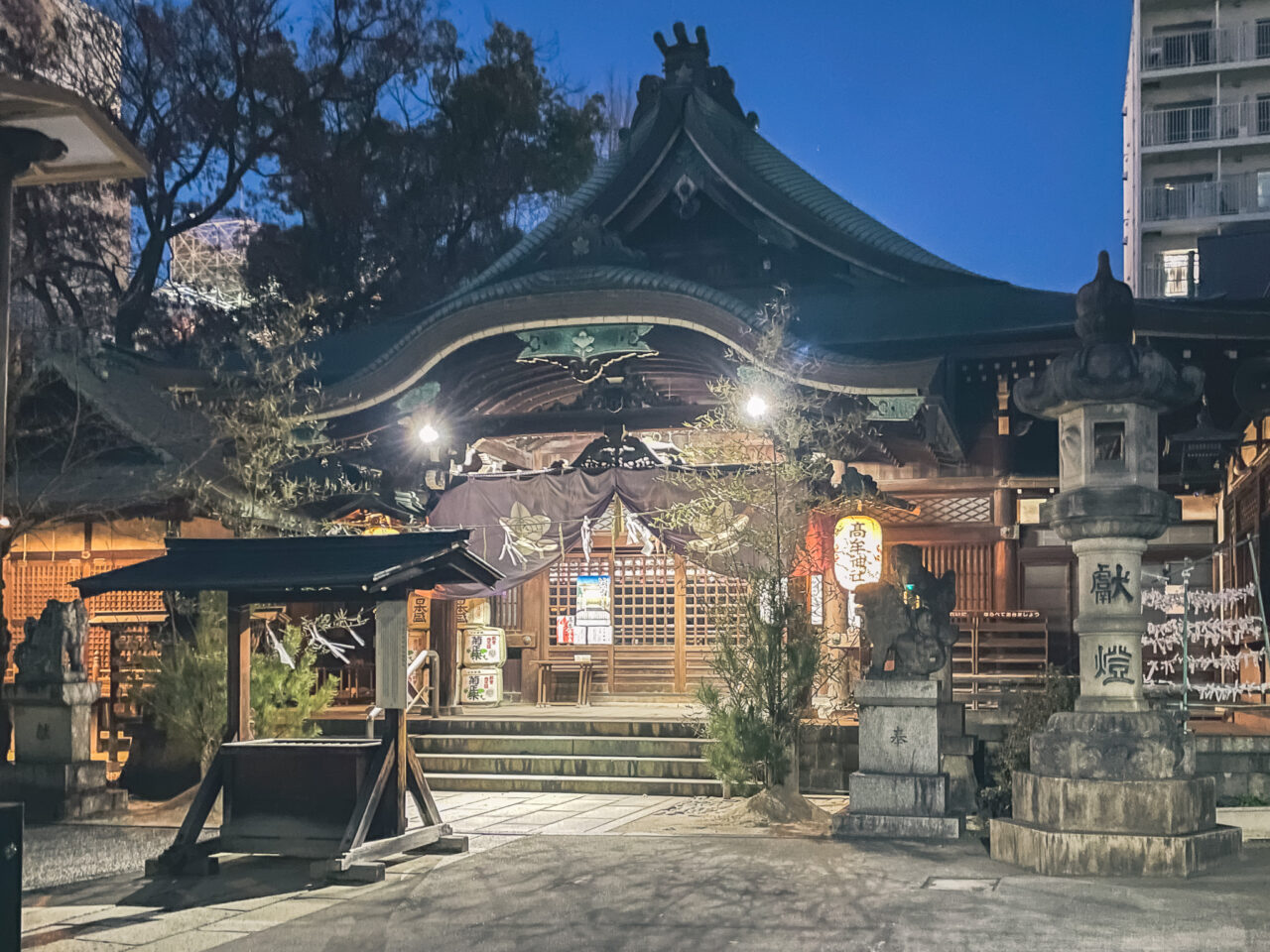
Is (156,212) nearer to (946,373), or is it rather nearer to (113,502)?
(113,502)

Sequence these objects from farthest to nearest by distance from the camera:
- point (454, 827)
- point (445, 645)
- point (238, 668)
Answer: point (445, 645)
point (454, 827)
point (238, 668)

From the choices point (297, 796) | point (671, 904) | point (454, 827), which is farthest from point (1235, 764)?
point (297, 796)

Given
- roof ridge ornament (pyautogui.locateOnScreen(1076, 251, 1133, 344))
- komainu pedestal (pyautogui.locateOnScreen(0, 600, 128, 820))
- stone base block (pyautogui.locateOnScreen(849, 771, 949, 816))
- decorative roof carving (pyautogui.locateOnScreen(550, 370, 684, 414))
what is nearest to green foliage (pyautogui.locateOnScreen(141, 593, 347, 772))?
komainu pedestal (pyautogui.locateOnScreen(0, 600, 128, 820))

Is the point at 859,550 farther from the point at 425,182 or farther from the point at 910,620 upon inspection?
the point at 425,182

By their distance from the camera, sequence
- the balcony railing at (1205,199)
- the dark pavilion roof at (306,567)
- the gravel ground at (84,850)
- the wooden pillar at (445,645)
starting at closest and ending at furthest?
the dark pavilion roof at (306,567) < the gravel ground at (84,850) < the wooden pillar at (445,645) < the balcony railing at (1205,199)

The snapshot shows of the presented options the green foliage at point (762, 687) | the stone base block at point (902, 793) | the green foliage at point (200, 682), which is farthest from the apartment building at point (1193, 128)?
the green foliage at point (200, 682)

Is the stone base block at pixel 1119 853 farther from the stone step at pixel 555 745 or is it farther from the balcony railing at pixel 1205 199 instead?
the balcony railing at pixel 1205 199

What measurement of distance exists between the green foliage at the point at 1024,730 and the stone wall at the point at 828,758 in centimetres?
188

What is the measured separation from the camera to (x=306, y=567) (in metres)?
10.2

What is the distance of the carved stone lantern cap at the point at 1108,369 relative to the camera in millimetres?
10031

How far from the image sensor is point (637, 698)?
19.9 metres

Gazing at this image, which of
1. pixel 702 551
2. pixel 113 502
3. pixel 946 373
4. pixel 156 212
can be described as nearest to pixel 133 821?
pixel 113 502

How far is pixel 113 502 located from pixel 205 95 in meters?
14.8

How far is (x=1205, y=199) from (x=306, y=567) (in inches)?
1699
